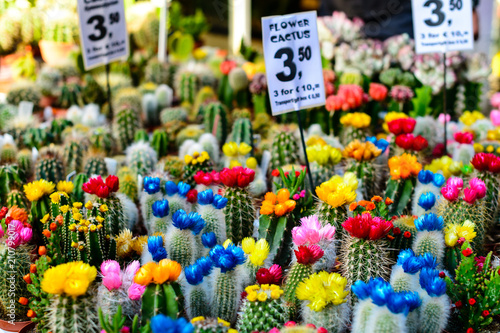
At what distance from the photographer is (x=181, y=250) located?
6.28ft

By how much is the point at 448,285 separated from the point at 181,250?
1063 mm

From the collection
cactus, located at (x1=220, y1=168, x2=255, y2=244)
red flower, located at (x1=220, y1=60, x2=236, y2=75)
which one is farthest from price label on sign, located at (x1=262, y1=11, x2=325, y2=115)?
red flower, located at (x1=220, y1=60, x2=236, y2=75)

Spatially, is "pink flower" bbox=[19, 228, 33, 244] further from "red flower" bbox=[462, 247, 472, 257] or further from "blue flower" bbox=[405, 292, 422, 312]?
"red flower" bbox=[462, 247, 472, 257]

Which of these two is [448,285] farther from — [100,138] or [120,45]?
[120,45]

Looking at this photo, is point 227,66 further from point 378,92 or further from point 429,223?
point 429,223

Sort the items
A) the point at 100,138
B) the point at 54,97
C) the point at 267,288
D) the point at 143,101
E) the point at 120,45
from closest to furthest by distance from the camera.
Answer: the point at 267,288, the point at 100,138, the point at 120,45, the point at 143,101, the point at 54,97

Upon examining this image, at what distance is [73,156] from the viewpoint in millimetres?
2945

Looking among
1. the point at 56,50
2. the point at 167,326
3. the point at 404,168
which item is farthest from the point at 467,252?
the point at 56,50

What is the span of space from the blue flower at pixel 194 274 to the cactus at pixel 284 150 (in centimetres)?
128

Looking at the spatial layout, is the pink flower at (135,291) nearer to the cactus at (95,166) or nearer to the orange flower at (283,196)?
the orange flower at (283,196)

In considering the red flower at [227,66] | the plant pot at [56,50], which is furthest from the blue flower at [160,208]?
the plant pot at [56,50]

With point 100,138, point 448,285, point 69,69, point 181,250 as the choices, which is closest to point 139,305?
point 181,250

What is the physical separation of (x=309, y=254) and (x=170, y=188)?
2.80 feet

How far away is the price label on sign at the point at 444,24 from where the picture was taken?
296cm
